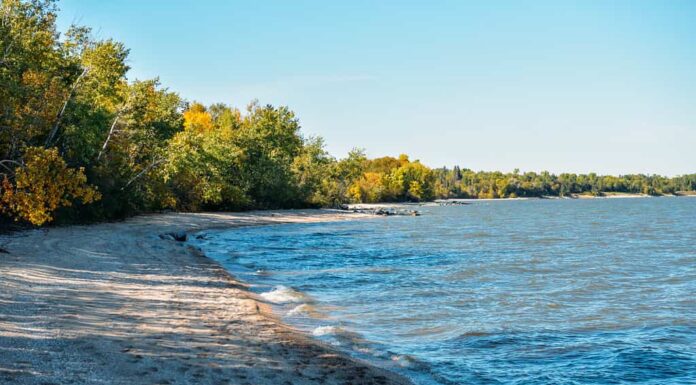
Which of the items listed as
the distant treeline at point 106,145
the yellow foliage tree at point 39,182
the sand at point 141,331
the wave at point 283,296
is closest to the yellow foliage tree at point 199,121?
the distant treeline at point 106,145

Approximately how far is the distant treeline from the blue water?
8.63 meters

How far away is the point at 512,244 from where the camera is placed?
1693 inches

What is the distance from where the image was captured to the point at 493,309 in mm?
17109

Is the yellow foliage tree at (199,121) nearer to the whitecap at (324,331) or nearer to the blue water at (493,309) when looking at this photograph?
the blue water at (493,309)

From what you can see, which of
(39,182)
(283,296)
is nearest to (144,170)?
(39,182)

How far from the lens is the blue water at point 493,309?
1138 centimetres

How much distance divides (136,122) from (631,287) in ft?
121

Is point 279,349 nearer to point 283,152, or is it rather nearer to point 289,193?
point 289,193

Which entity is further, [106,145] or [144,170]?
[144,170]

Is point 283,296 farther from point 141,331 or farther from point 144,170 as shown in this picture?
point 144,170

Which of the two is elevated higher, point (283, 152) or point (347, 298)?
point (283, 152)

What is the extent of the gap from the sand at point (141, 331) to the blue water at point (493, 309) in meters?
1.53

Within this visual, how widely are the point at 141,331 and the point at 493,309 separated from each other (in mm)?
10494

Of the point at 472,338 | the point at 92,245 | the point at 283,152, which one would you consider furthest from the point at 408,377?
the point at 283,152
